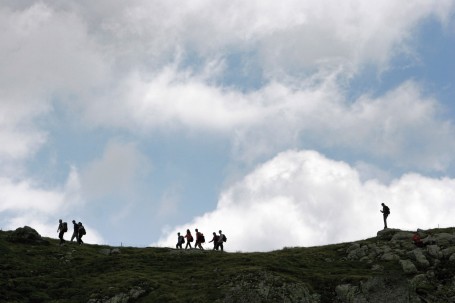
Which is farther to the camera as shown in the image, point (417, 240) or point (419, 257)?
point (417, 240)

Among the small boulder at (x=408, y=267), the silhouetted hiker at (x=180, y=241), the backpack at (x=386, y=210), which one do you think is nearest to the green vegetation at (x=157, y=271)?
the small boulder at (x=408, y=267)

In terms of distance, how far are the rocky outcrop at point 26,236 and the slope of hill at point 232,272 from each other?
9cm

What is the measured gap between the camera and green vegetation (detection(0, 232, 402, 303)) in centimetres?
3812

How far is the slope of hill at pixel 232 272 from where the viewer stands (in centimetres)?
3750

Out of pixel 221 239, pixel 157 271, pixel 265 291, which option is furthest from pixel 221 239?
pixel 265 291

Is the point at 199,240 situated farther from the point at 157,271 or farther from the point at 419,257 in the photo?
the point at 419,257

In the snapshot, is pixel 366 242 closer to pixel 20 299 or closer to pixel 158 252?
pixel 158 252

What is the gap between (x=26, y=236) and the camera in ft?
167

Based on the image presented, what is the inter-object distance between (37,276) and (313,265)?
23035mm

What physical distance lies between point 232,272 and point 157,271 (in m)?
7.33

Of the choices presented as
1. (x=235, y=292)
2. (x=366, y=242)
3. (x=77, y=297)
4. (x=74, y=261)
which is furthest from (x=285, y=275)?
(x=74, y=261)

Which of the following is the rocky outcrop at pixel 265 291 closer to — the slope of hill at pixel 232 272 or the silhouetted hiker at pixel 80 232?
the slope of hill at pixel 232 272

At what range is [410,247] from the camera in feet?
150

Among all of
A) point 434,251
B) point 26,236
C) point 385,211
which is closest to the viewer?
point 434,251
